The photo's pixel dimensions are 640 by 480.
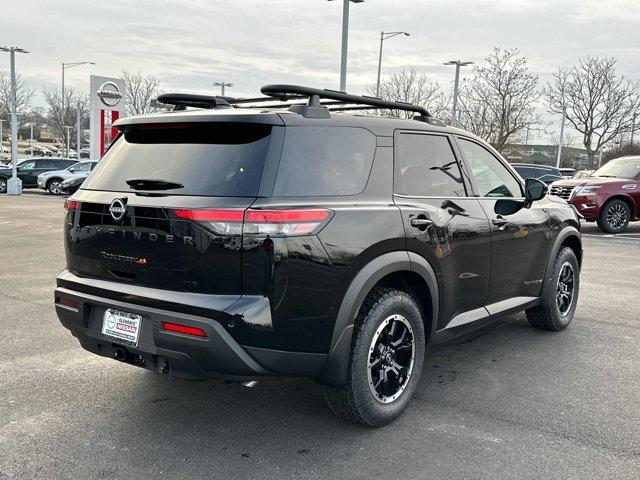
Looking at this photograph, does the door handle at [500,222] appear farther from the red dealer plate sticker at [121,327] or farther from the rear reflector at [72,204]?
the rear reflector at [72,204]

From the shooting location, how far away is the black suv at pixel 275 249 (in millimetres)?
2953

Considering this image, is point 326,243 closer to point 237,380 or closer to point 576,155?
point 237,380

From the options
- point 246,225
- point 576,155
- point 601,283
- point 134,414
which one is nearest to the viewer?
point 246,225

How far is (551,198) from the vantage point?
542cm

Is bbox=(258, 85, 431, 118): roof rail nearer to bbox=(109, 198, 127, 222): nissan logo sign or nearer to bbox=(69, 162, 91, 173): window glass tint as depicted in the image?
bbox=(109, 198, 127, 222): nissan logo sign

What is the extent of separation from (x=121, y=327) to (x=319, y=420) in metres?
1.27

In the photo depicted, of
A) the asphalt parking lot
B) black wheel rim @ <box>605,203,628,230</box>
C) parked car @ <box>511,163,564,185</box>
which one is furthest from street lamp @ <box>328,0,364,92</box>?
the asphalt parking lot

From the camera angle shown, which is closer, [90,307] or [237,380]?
[237,380]

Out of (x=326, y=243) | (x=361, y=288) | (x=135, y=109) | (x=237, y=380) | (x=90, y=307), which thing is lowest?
(x=237, y=380)

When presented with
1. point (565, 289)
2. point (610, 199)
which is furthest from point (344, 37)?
point (565, 289)

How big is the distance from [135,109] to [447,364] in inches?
2089

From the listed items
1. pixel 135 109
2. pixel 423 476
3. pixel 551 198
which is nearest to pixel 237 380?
pixel 423 476

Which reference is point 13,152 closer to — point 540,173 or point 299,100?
point 540,173

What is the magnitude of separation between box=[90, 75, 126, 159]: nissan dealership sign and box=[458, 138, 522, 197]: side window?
1599cm
